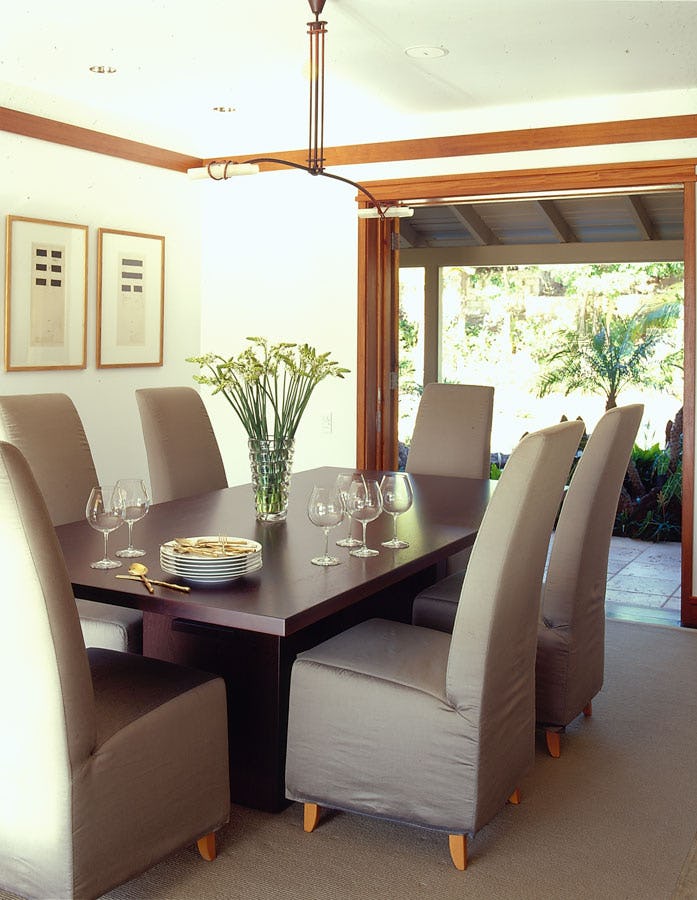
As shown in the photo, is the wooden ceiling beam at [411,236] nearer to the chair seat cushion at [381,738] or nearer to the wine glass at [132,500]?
the wine glass at [132,500]

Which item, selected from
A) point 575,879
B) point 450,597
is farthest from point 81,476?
point 575,879

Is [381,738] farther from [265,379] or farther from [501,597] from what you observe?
[265,379]

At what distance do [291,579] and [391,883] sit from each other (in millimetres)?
761

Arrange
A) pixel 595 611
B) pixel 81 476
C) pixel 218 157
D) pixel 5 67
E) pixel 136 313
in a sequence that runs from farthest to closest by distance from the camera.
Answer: pixel 218 157 < pixel 136 313 < pixel 5 67 < pixel 81 476 < pixel 595 611

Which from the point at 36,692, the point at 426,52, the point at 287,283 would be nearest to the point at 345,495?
the point at 36,692

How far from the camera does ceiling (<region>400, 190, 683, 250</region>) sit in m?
7.96

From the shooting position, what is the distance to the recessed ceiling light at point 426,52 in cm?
395

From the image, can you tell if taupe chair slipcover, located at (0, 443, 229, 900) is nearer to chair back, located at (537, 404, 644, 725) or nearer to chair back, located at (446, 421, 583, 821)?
chair back, located at (446, 421, 583, 821)

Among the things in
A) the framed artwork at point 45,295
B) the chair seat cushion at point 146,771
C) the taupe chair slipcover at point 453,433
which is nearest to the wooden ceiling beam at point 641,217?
the taupe chair slipcover at point 453,433

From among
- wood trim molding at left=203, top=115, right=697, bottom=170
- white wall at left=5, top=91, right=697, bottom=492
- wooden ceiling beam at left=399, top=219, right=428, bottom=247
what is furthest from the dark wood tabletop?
wooden ceiling beam at left=399, top=219, right=428, bottom=247

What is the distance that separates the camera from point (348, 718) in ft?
8.11

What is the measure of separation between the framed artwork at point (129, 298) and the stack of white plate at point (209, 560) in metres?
2.83

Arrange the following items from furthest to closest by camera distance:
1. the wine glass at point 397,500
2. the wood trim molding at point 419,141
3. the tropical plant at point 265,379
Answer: the wood trim molding at point 419,141 < the tropical plant at point 265,379 < the wine glass at point 397,500

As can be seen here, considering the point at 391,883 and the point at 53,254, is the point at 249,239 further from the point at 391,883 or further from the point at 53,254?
the point at 391,883
